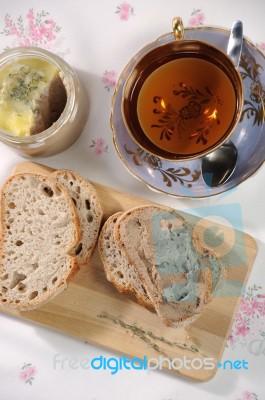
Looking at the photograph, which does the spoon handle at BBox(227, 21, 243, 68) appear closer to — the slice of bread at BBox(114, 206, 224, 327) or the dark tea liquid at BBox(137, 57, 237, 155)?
the dark tea liquid at BBox(137, 57, 237, 155)

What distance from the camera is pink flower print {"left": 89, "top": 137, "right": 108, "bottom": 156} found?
1.67 m

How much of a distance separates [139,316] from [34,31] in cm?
89

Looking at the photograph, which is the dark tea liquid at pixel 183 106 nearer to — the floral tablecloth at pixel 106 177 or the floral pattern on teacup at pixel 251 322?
the floral tablecloth at pixel 106 177

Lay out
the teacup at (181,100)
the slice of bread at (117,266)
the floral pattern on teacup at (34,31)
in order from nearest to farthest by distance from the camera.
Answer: the teacup at (181,100) → the slice of bread at (117,266) → the floral pattern on teacup at (34,31)

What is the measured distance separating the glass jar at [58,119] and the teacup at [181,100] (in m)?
0.14

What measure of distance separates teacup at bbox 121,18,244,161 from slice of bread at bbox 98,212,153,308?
26 cm

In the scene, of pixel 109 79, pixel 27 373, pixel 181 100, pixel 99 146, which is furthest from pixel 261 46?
pixel 27 373

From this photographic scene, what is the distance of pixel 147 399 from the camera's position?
1653mm

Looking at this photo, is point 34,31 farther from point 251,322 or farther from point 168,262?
point 251,322

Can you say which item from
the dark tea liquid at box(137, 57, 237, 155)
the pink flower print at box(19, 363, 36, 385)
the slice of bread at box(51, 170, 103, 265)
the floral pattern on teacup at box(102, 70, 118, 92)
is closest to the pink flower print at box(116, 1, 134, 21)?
the floral pattern on teacup at box(102, 70, 118, 92)

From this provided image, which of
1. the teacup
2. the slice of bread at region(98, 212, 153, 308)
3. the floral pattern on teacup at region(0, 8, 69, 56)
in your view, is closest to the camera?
the teacup

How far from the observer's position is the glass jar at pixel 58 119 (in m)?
1.48

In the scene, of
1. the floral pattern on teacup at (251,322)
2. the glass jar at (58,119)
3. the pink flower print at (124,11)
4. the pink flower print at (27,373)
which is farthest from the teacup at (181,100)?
the pink flower print at (27,373)

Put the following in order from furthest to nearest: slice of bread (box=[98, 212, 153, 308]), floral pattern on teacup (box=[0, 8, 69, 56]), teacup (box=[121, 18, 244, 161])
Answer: floral pattern on teacup (box=[0, 8, 69, 56]) < slice of bread (box=[98, 212, 153, 308]) < teacup (box=[121, 18, 244, 161])
